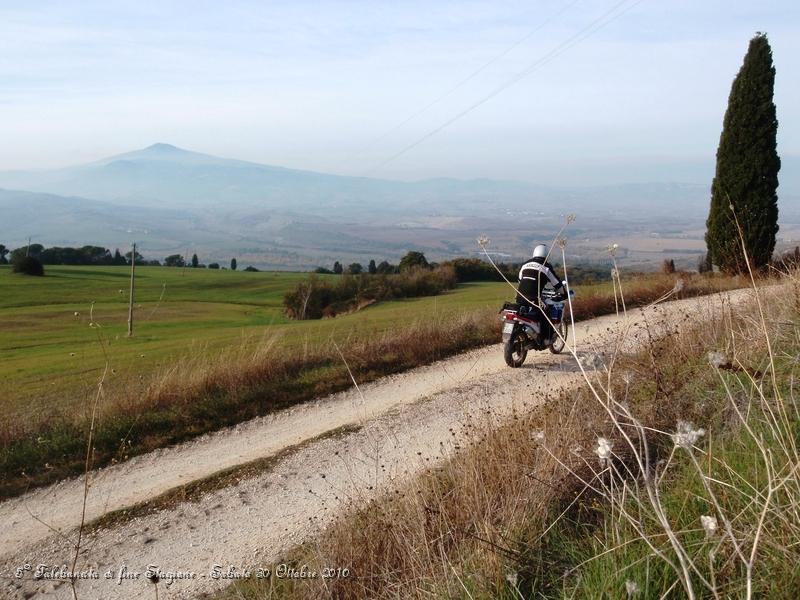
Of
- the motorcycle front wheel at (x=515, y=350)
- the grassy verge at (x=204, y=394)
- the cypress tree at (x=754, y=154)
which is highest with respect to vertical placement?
the cypress tree at (x=754, y=154)

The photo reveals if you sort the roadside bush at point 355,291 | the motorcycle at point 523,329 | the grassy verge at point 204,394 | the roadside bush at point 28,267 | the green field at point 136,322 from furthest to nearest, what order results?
the roadside bush at point 28,267 < the roadside bush at point 355,291 < the green field at point 136,322 < the motorcycle at point 523,329 < the grassy verge at point 204,394

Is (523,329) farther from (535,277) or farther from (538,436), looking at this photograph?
(538,436)

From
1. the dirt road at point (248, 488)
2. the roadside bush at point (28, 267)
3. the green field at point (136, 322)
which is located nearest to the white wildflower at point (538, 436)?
the dirt road at point (248, 488)

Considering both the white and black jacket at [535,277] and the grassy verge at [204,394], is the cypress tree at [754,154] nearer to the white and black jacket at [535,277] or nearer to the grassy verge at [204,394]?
the grassy verge at [204,394]

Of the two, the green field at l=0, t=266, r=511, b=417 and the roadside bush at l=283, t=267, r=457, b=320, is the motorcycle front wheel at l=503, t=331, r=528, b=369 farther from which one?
the roadside bush at l=283, t=267, r=457, b=320

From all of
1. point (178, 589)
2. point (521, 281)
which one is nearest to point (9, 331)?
point (521, 281)

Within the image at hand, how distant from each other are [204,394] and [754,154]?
62.7ft

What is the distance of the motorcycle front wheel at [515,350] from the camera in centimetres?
1116

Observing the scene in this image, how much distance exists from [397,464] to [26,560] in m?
3.61

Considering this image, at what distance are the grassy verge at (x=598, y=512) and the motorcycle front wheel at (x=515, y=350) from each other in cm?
405

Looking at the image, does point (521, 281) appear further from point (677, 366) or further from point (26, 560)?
point (26, 560)

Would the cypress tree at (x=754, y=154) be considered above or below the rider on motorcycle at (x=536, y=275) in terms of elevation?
above

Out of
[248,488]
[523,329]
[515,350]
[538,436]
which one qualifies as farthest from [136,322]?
[538,436]

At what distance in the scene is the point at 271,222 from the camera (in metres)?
199
